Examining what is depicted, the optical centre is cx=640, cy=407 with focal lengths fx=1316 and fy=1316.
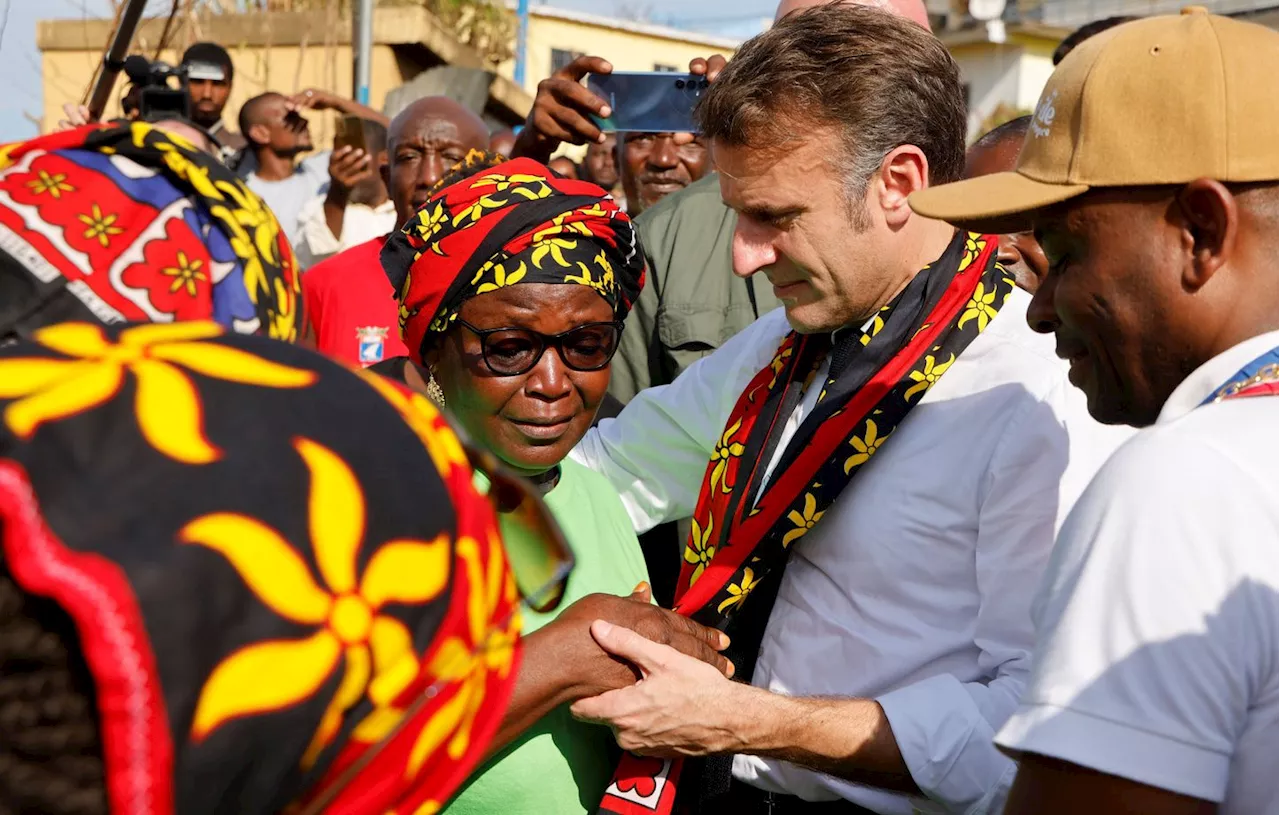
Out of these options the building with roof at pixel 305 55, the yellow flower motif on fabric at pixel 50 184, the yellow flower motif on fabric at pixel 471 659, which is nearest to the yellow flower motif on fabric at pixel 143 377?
the yellow flower motif on fabric at pixel 471 659

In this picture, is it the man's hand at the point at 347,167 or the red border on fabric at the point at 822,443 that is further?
the man's hand at the point at 347,167

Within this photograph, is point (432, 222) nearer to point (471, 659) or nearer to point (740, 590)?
point (740, 590)

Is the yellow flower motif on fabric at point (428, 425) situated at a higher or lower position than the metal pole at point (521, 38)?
higher

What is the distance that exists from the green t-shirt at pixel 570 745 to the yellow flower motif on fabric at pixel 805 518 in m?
0.36

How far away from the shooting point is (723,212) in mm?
4695

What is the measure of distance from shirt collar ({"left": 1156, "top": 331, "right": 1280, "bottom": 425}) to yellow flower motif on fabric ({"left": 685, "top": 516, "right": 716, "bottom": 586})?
114 cm

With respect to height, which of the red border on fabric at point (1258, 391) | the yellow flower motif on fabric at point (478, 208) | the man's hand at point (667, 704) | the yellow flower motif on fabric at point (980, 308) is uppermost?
the red border on fabric at point (1258, 391)

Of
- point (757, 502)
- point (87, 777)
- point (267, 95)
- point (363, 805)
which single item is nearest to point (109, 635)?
point (87, 777)

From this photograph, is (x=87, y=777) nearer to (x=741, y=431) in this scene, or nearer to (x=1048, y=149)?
(x=1048, y=149)

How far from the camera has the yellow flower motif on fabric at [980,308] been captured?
2475mm

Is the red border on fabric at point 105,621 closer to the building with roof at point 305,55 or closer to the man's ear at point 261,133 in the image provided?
the man's ear at point 261,133

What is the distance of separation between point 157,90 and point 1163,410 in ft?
13.3

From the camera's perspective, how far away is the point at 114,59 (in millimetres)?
4332

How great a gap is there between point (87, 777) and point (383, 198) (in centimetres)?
772
